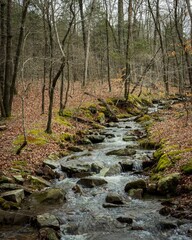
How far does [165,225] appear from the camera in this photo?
7.43 metres

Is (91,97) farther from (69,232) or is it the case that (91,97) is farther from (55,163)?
(69,232)

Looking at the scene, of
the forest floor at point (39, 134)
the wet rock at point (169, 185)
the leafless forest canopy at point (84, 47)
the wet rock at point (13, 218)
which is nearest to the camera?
the wet rock at point (13, 218)

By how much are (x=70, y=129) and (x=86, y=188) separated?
25.4ft

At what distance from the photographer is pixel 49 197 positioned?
9273mm

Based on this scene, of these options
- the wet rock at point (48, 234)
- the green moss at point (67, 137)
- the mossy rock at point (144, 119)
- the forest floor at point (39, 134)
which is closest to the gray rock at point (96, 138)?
the green moss at point (67, 137)

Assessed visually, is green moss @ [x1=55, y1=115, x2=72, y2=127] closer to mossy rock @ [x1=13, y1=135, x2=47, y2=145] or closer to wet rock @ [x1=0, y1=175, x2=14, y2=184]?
mossy rock @ [x1=13, y1=135, x2=47, y2=145]

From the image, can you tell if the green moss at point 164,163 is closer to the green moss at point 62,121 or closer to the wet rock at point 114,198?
the wet rock at point 114,198

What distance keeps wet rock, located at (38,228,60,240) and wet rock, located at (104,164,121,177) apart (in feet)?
15.4

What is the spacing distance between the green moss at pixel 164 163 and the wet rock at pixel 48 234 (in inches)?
198

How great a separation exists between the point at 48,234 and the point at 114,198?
2.79 meters

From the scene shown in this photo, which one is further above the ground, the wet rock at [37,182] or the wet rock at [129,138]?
the wet rock at [129,138]

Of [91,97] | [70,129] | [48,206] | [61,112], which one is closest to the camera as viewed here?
[48,206]

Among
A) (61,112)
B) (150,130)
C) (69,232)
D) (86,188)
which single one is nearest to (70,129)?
(61,112)

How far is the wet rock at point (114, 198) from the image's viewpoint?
358 inches
